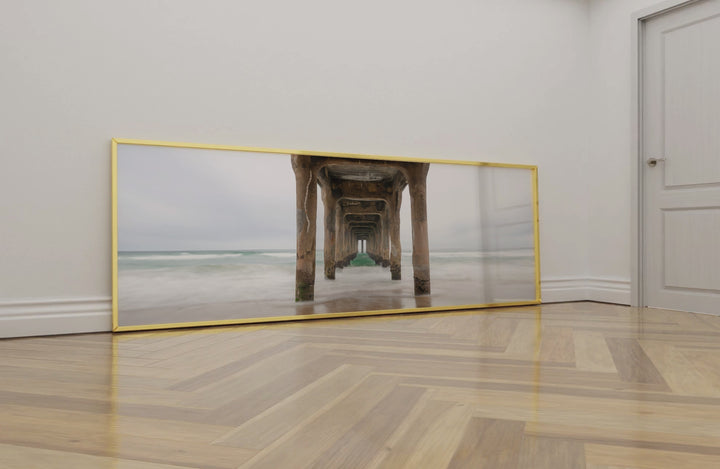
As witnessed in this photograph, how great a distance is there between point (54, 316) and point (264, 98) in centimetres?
158

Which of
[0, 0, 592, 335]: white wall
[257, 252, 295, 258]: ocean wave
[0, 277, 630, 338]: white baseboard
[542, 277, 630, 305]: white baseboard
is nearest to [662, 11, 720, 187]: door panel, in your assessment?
[0, 0, 592, 335]: white wall

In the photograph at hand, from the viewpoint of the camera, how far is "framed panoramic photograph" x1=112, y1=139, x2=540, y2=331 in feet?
8.86

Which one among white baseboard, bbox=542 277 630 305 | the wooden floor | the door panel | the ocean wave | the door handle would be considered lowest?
the wooden floor

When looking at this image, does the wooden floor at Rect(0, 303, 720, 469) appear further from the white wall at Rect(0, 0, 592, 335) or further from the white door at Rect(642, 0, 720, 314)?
the white door at Rect(642, 0, 720, 314)

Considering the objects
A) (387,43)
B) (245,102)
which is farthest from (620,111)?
(245,102)

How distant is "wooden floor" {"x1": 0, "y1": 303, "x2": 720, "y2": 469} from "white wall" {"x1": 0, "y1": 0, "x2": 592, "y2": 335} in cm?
55

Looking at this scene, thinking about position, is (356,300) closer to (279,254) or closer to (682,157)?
(279,254)

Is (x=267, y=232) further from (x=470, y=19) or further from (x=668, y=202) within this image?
(x=668, y=202)

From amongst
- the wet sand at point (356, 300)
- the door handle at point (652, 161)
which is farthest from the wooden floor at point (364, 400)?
the door handle at point (652, 161)

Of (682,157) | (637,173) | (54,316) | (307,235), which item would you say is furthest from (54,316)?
(682,157)

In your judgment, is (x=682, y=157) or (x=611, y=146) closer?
(x=682, y=157)

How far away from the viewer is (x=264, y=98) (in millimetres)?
3035

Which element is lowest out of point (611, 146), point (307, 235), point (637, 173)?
point (307, 235)

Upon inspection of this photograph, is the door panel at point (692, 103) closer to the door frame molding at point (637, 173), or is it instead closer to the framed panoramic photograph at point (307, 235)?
the door frame molding at point (637, 173)
